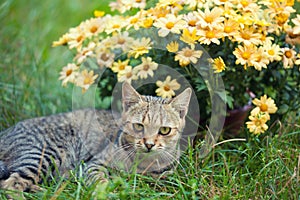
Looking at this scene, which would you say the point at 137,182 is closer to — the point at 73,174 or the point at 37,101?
the point at 73,174

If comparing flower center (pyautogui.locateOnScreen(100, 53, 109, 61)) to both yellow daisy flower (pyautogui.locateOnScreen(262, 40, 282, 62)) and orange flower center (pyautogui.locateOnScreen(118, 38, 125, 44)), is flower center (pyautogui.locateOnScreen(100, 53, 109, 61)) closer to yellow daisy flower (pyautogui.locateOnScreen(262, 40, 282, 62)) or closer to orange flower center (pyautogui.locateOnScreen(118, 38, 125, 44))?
orange flower center (pyautogui.locateOnScreen(118, 38, 125, 44))

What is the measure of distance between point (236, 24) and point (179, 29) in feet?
1.13

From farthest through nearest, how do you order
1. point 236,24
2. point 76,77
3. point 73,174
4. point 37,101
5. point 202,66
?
point 37,101
point 76,77
point 202,66
point 236,24
point 73,174

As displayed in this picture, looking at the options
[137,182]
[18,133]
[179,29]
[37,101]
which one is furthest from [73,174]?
[37,101]

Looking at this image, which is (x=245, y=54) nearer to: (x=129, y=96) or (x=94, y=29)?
(x=129, y=96)

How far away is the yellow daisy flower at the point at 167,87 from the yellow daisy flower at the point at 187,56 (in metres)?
0.20

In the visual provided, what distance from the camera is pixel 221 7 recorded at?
10.8ft

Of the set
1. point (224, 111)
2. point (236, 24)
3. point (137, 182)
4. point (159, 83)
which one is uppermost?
point (236, 24)

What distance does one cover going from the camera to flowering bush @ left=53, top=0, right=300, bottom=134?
315 centimetres

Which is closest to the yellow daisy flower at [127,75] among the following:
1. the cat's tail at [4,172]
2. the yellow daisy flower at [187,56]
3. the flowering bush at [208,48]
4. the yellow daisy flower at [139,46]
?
the flowering bush at [208,48]

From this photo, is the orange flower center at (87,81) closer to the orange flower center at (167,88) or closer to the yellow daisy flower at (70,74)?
the yellow daisy flower at (70,74)

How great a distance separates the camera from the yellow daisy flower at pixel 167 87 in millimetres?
3410

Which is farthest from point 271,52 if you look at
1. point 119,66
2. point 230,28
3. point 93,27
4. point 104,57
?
point 93,27

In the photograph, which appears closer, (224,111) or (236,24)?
(236,24)
